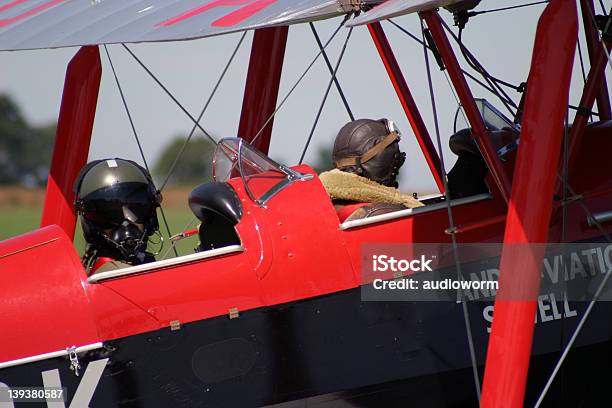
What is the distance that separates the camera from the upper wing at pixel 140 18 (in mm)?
4719

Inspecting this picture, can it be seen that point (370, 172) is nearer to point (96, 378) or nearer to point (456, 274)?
point (456, 274)

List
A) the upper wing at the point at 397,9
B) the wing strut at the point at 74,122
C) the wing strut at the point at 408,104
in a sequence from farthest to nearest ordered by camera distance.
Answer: the wing strut at the point at 74,122, the wing strut at the point at 408,104, the upper wing at the point at 397,9

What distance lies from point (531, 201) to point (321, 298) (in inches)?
41.2

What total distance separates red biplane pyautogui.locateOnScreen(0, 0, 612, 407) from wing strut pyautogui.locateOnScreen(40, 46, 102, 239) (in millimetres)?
1797

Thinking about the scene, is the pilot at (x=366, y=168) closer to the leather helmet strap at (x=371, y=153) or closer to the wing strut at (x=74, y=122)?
the leather helmet strap at (x=371, y=153)

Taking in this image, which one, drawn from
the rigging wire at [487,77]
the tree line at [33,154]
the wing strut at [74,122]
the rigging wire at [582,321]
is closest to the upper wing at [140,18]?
the wing strut at [74,122]

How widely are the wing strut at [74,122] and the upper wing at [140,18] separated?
53 centimetres

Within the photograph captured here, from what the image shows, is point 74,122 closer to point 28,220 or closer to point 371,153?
point 371,153

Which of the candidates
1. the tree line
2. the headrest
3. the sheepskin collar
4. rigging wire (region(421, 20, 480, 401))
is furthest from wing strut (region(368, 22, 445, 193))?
the tree line

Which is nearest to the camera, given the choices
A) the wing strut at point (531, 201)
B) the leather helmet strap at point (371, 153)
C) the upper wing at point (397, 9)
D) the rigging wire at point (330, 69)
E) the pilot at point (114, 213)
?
the upper wing at point (397, 9)

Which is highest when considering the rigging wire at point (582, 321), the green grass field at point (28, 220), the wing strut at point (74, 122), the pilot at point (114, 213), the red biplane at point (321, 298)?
the green grass field at point (28, 220)

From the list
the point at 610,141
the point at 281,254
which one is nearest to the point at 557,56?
the point at 610,141

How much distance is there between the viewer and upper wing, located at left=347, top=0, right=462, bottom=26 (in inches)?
161

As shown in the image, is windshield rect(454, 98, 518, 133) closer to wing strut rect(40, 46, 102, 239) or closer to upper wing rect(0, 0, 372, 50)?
upper wing rect(0, 0, 372, 50)
